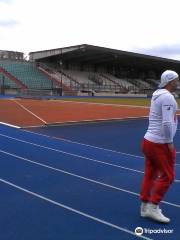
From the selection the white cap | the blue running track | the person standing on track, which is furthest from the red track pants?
the white cap

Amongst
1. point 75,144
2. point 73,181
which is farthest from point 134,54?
point 73,181

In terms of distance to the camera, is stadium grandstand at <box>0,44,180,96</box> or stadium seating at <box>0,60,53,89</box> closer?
stadium grandstand at <box>0,44,180,96</box>

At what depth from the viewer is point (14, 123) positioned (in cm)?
1864

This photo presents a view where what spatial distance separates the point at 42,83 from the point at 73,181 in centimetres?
5408

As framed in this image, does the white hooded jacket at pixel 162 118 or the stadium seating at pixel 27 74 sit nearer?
the white hooded jacket at pixel 162 118

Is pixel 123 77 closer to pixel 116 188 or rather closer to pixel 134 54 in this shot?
pixel 134 54

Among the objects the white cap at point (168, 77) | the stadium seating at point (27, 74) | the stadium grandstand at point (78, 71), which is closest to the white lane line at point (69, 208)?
the white cap at point (168, 77)

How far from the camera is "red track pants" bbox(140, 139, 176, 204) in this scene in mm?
5457

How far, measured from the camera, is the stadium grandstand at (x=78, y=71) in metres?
59.5

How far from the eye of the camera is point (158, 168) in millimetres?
5582

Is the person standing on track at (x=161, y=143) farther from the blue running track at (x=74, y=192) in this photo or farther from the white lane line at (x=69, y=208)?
the white lane line at (x=69, y=208)
